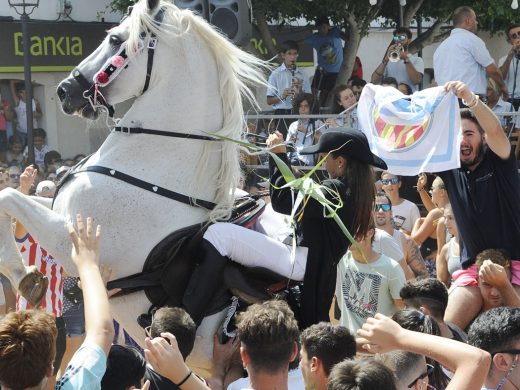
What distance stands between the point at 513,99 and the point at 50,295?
20.9 feet

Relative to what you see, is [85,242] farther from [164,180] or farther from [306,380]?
[164,180]

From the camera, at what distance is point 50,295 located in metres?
7.28

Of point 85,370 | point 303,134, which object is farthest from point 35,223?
point 303,134

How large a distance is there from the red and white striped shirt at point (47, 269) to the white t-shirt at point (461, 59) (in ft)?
15.2

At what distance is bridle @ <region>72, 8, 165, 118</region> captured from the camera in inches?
200

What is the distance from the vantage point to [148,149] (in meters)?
5.17

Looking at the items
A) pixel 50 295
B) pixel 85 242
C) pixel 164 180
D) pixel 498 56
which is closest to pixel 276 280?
pixel 164 180

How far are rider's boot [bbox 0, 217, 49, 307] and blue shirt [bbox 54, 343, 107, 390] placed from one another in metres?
2.39

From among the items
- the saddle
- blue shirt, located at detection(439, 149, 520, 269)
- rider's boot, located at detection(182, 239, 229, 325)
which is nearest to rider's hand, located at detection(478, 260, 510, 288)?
blue shirt, located at detection(439, 149, 520, 269)

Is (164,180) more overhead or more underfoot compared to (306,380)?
more overhead

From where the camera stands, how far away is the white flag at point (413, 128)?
5449 mm

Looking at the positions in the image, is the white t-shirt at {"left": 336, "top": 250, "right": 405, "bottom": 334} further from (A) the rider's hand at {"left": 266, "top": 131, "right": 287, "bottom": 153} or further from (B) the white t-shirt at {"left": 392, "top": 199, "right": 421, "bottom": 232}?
(B) the white t-shirt at {"left": 392, "top": 199, "right": 421, "bottom": 232}

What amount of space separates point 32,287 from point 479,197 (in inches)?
102

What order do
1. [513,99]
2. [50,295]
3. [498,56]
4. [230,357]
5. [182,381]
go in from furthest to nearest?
[498,56] → [513,99] → [50,295] → [230,357] → [182,381]
